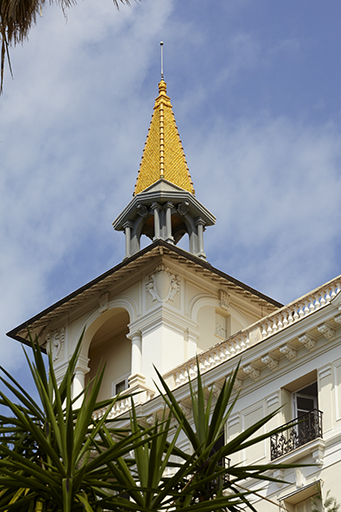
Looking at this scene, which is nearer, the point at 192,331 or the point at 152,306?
the point at 152,306

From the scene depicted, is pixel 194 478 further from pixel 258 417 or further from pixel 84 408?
pixel 258 417

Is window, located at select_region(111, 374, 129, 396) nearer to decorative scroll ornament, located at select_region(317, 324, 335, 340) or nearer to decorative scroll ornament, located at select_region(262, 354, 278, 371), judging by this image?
decorative scroll ornament, located at select_region(262, 354, 278, 371)

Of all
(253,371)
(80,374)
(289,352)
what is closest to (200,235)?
(80,374)

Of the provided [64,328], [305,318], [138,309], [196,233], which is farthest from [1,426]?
[196,233]

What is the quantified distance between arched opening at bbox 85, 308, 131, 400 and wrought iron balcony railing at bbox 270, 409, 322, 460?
11973mm

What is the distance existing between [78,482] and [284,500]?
42.3 ft

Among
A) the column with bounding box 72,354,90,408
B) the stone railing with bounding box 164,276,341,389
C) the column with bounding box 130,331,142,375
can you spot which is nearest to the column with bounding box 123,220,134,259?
the column with bounding box 72,354,90,408

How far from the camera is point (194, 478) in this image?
1342 centimetres

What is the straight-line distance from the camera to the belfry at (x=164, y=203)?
4084cm

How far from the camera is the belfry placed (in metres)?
40.8

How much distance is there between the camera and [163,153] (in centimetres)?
4353

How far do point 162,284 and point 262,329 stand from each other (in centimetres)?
729

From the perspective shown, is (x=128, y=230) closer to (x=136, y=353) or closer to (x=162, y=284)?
(x=162, y=284)

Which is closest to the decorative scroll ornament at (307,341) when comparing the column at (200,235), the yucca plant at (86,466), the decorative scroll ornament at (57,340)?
the yucca plant at (86,466)
